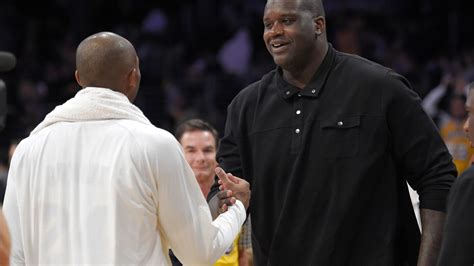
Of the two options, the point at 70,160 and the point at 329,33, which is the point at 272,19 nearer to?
the point at 70,160

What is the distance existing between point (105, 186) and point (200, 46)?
10903 mm

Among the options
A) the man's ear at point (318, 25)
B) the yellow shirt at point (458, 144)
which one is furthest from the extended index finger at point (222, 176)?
the yellow shirt at point (458, 144)

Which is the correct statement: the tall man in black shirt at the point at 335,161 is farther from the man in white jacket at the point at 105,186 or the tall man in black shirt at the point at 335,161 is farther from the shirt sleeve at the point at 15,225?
the shirt sleeve at the point at 15,225

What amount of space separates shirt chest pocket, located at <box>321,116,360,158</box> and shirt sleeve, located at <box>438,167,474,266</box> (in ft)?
2.32

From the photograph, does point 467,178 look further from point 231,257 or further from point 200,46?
point 200,46

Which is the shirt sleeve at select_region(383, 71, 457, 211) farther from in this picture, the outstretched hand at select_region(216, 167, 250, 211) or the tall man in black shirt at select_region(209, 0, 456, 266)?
the outstretched hand at select_region(216, 167, 250, 211)

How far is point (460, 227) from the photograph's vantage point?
3652 millimetres

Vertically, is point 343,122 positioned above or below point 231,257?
above

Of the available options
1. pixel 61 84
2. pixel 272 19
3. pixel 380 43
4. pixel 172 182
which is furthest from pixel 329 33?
pixel 172 182

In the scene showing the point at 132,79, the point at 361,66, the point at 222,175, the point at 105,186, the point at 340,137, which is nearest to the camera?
the point at 105,186

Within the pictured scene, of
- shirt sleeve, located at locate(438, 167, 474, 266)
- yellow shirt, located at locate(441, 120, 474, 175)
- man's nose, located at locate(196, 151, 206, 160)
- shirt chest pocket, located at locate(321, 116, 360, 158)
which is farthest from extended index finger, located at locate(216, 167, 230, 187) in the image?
yellow shirt, located at locate(441, 120, 474, 175)

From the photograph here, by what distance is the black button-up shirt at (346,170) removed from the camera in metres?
4.32

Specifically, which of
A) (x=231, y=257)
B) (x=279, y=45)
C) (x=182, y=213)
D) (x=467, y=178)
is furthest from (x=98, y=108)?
(x=231, y=257)

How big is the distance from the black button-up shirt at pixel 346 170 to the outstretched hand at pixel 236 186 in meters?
0.19
